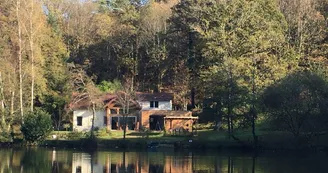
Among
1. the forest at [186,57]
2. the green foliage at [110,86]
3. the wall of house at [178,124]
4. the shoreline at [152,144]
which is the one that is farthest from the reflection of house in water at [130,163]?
the green foliage at [110,86]

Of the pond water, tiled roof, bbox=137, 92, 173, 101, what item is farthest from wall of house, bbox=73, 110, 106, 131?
the pond water

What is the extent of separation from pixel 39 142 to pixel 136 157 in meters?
16.1

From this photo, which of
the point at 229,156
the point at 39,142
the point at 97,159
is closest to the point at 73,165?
the point at 97,159

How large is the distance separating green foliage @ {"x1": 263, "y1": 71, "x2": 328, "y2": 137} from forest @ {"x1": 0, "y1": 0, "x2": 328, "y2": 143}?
96 mm

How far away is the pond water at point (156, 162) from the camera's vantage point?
3884 centimetres

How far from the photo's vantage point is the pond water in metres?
38.8

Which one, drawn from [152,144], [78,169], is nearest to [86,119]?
[152,144]

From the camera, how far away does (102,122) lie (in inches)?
2926

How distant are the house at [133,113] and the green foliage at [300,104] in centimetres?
1622

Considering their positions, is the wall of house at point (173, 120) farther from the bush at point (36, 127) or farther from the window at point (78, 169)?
the window at point (78, 169)

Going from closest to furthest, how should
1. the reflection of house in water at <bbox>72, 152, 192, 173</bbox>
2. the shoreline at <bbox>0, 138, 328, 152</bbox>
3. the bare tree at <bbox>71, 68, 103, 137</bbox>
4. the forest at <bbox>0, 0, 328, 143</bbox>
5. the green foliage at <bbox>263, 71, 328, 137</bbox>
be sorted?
the reflection of house in water at <bbox>72, 152, 192, 173</bbox>
the green foliage at <bbox>263, 71, 328, 137</bbox>
the shoreline at <bbox>0, 138, 328, 152</bbox>
the forest at <bbox>0, 0, 328, 143</bbox>
the bare tree at <bbox>71, 68, 103, 137</bbox>

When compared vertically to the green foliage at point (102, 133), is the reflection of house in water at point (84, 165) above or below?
below

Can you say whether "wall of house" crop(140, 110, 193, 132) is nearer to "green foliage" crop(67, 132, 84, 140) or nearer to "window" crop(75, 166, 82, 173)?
"green foliage" crop(67, 132, 84, 140)

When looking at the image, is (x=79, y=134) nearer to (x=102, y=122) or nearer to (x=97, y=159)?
(x=102, y=122)
